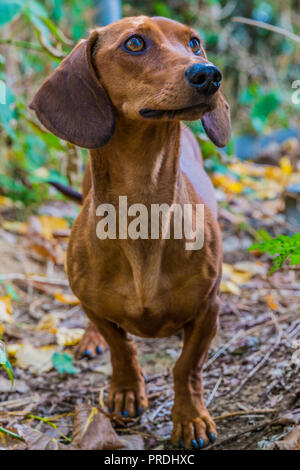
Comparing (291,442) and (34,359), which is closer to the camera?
(291,442)

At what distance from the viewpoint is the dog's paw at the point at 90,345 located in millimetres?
2814

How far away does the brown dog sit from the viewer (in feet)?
5.60

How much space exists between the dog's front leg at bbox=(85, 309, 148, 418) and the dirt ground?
5 cm

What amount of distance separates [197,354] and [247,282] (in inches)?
53.5

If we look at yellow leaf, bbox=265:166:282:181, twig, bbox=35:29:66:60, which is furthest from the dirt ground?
yellow leaf, bbox=265:166:282:181

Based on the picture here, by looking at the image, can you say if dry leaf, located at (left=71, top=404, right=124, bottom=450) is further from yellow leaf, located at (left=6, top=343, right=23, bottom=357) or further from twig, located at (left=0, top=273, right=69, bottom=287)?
twig, located at (left=0, top=273, right=69, bottom=287)

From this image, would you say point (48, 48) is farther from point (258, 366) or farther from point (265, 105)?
point (265, 105)

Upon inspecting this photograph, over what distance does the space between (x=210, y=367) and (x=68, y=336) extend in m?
0.73

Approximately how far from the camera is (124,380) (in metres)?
2.35

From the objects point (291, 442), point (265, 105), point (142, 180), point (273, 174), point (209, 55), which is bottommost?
point (273, 174)

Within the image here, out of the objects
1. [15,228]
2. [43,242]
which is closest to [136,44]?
[43,242]

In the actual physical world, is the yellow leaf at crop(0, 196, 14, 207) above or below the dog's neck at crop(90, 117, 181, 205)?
below

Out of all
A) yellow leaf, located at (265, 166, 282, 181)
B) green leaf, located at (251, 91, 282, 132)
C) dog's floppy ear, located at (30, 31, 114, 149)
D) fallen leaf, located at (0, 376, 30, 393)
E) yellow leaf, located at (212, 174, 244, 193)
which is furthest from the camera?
green leaf, located at (251, 91, 282, 132)
